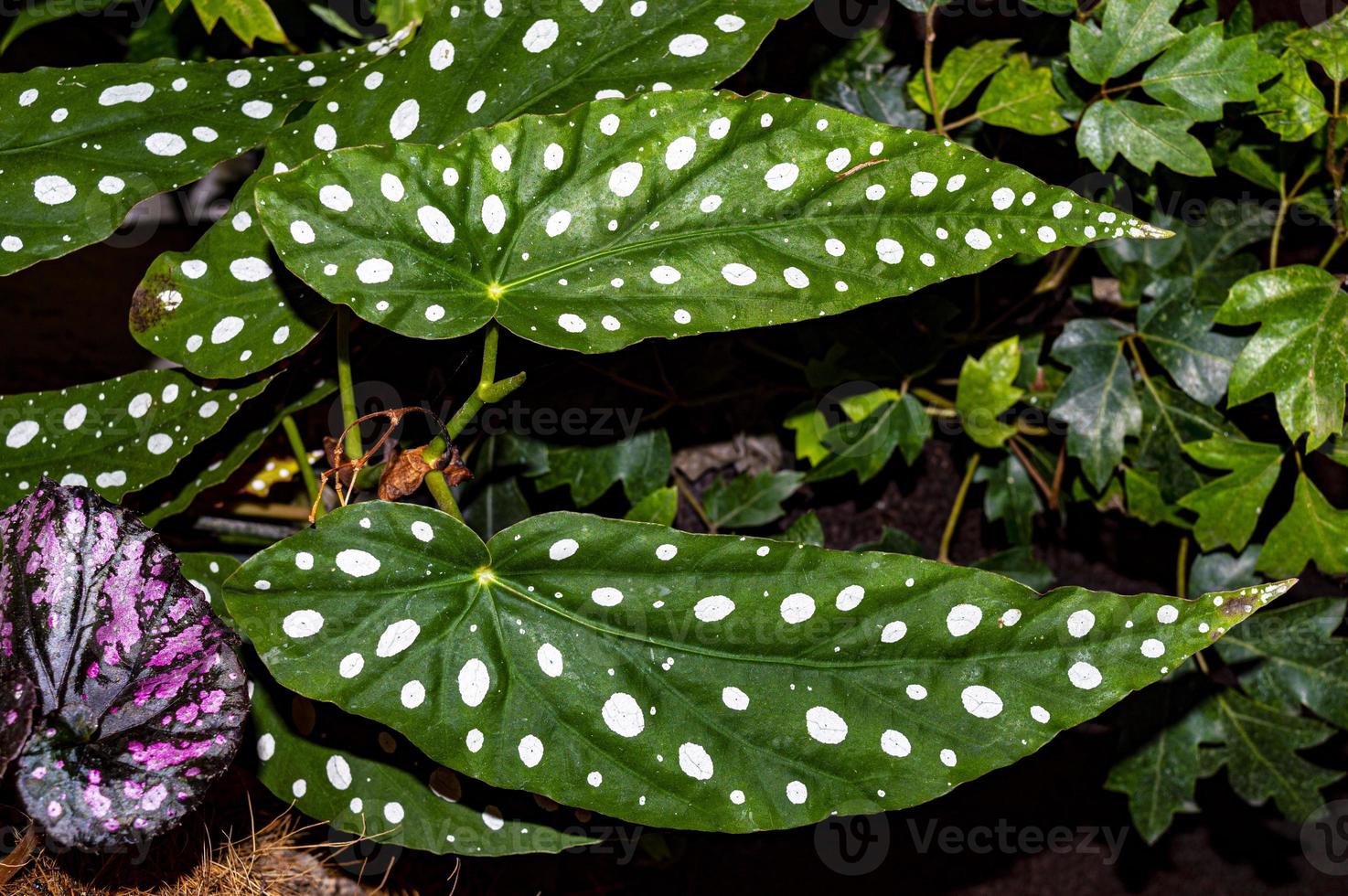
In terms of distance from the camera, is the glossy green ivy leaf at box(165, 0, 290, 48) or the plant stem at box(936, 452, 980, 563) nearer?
the glossy green ivy leaf at box(165, 0, 290, 48)

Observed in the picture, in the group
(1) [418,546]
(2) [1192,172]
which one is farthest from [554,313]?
(2) [1192,172]

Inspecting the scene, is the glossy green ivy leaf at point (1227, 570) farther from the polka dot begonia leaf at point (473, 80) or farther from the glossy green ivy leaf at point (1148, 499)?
the polka dot begonia leaf at point (473, 80)

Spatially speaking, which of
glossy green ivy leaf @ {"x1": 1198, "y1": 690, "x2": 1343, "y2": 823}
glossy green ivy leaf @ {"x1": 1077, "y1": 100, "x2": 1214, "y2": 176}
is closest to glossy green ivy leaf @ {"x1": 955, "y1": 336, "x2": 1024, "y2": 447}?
glossy green ivy leaf @ {"x1": 1077, "y1": 100, "x2": 1214, "y2": 176}

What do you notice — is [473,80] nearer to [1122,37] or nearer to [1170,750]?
[1122,37]

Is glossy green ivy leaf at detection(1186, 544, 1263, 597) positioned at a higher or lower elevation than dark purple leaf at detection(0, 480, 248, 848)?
lower

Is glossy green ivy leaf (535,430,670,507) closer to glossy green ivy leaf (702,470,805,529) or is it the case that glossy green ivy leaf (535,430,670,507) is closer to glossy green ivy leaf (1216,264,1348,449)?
glossy green ivy leaf (702,470,805,529)

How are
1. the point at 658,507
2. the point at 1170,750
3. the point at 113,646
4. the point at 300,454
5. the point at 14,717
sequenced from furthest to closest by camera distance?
the point at 1170,750 < the point at 658,507 < the point at 300,454 < the point at 113,646 < the point at 14,717

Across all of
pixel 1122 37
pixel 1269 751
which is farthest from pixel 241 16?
pixel 1269 751
